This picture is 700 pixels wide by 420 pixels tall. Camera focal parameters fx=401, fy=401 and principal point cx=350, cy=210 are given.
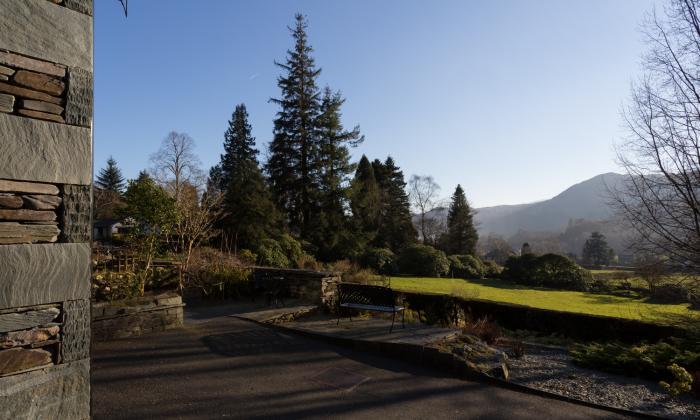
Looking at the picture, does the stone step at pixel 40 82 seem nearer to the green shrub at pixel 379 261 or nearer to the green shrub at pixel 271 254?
the green shrub at pixel 271 254

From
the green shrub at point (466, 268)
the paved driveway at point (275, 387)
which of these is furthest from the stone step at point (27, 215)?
the green shrub at point (466, 268)

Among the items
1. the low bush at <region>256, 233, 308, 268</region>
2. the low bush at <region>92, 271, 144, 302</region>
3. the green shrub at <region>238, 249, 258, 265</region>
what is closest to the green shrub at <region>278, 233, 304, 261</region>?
the low bush at <region>256, 233, 308, 268</region>

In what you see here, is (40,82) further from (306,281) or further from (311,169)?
(311,169)

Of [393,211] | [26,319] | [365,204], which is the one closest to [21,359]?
[26,319]

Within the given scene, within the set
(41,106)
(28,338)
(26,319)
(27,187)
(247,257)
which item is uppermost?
(41,106)

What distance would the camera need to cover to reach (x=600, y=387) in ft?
18.8

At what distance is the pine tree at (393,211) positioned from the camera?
35125 millimetres

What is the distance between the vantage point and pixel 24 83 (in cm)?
241

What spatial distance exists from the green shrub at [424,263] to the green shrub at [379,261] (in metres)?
0.75

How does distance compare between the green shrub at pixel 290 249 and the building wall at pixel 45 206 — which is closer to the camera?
the building wall at pixel 45 206

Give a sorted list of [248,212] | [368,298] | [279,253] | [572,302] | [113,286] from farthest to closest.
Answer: [248,212], [279,253], [572,302], [368,298], [113,286]

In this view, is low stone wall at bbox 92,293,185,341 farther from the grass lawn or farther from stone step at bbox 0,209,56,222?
the grass lawn

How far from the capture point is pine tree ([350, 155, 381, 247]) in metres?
28.8

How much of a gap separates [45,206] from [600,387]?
22.5ft
